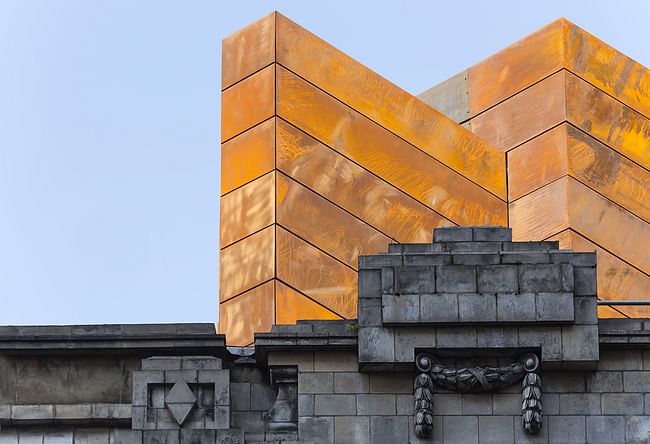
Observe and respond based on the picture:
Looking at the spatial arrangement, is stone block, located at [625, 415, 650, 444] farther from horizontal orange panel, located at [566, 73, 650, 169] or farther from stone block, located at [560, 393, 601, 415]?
horizontal orange panel, located at [566, 73, 650, 169]

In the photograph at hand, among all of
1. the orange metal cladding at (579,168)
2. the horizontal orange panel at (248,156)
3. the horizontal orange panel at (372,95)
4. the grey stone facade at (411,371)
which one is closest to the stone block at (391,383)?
the grey stone facade at (411,371)

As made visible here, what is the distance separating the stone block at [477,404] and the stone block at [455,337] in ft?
2.49

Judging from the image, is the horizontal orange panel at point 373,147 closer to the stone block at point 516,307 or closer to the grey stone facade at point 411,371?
the grey stone facade at point 411,371

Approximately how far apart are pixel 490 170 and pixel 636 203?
3.58 meters

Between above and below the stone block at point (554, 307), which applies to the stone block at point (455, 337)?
below

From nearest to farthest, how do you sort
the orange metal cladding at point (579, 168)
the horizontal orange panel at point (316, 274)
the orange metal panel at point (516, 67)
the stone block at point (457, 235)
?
the stone block at point (457, 235) → the horizontal orange panel at point (316, 274) → the orange metal cladding at point (579, 168) → the orange metal panel at point (516, 67)

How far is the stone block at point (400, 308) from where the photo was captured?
31.3 meters

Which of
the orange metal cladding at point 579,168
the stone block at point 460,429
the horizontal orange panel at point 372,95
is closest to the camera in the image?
the stone block at point 460,429

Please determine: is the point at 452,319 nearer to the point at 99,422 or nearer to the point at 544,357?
the point at 544,357

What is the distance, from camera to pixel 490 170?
166 feet

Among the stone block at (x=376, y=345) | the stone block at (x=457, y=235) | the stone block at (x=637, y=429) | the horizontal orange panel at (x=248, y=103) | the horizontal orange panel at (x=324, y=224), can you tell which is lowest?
the stone block at (x=637, y=429)

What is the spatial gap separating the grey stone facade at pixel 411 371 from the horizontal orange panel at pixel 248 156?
52.5ft

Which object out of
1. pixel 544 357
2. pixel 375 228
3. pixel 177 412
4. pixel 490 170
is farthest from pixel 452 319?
pixel 490 170

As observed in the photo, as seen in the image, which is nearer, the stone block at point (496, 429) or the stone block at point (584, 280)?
the stone block at point (496, 429)
